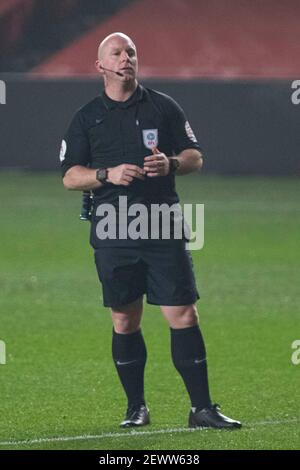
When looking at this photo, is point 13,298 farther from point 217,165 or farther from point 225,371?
point 217,165

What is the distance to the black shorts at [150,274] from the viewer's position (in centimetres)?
778

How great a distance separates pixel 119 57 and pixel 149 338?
4.10 m

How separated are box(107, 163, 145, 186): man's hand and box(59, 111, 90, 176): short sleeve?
1.09 feet

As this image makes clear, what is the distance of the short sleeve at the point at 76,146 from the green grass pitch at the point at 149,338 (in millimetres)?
1511

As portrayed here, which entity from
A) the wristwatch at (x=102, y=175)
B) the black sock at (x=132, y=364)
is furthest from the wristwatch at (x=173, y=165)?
the black sock at (x=132, y=364)

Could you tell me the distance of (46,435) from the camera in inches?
304

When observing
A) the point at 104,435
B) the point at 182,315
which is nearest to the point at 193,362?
the point at 182,315

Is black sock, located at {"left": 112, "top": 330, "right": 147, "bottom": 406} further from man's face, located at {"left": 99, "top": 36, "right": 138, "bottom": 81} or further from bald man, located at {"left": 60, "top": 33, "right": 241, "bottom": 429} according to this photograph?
man's face, located at {"left": 99, "top": 36, "right": 138, "bottom": 81}

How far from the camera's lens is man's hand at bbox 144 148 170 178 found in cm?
758

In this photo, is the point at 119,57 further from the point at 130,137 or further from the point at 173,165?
the point at 173,165

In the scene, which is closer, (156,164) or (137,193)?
(156,164)

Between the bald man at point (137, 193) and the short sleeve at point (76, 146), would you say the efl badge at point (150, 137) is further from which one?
the short sleeve at point (76, 146)

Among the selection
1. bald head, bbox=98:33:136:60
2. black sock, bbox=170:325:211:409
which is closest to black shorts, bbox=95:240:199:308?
black sock, bbox=170:325:211:409

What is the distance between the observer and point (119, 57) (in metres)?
7.70
